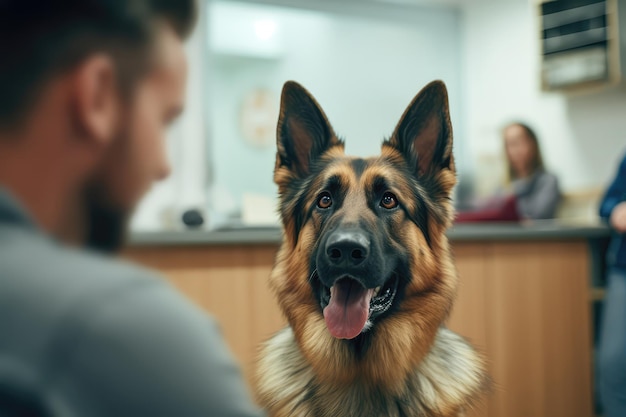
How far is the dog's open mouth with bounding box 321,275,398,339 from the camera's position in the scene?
0.69m

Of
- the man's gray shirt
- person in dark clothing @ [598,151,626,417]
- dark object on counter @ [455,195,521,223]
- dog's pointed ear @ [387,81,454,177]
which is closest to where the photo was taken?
the man's gray shirt

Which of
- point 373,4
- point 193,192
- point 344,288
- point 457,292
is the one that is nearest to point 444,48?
point 373,4

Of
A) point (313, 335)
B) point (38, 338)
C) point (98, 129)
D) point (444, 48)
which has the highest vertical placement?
point (444, 48)

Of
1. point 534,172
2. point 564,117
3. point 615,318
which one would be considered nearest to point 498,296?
point 615,318

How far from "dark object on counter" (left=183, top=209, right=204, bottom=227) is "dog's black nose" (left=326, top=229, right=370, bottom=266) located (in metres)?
0.16

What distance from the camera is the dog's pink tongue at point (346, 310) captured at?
0.69 m

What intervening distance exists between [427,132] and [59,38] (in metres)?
0.44

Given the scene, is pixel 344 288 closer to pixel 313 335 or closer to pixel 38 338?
pixel 313 335

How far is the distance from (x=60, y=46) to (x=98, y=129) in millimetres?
47

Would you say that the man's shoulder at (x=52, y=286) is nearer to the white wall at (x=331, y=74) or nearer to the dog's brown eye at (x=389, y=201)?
the white wall at (x=331, y=74)

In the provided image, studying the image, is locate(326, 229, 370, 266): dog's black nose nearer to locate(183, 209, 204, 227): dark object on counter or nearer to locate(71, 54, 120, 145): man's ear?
locate(183, 209, 204, 227): dark object on counter

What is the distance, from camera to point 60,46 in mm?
313

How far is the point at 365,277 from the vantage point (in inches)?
27.2

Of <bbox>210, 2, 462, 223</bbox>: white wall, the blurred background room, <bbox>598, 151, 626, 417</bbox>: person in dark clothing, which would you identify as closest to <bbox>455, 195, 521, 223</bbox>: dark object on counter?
the blurred background room
